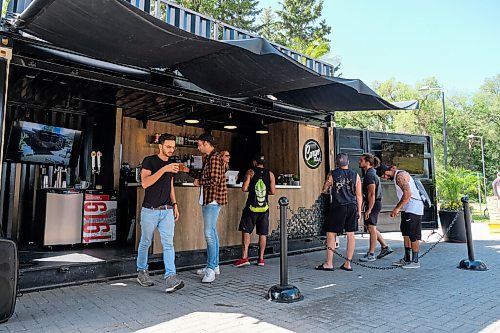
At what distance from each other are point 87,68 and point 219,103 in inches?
83.1

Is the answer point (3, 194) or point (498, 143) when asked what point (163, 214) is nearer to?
point (3, 194)

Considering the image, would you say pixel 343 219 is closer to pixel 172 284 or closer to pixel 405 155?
pixel 172 284

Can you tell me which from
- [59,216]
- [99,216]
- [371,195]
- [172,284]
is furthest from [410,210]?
[59,216]

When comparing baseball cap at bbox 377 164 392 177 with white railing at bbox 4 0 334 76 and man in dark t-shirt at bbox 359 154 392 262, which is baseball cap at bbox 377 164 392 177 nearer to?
man in dark t-shirt at bbox 359 154 392 262

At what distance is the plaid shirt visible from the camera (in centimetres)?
469

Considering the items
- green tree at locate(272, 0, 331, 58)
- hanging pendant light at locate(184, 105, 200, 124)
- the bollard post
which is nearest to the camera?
the bollard post

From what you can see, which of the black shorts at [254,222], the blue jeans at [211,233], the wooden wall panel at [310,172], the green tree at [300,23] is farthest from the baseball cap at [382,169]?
the green tree at [300,23]

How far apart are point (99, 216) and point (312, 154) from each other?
4.27 metres

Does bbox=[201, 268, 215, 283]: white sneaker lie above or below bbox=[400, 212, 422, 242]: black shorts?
below

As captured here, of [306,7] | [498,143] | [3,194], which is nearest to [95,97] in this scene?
[3,194]

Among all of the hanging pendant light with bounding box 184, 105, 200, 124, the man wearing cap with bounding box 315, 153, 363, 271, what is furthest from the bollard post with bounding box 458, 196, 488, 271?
the hanging pendant light with bounding box 184, 105, 200, 124

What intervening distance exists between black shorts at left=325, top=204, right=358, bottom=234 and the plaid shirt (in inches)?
65.4

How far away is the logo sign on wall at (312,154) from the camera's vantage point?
298 inches

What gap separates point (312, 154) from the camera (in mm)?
7676
